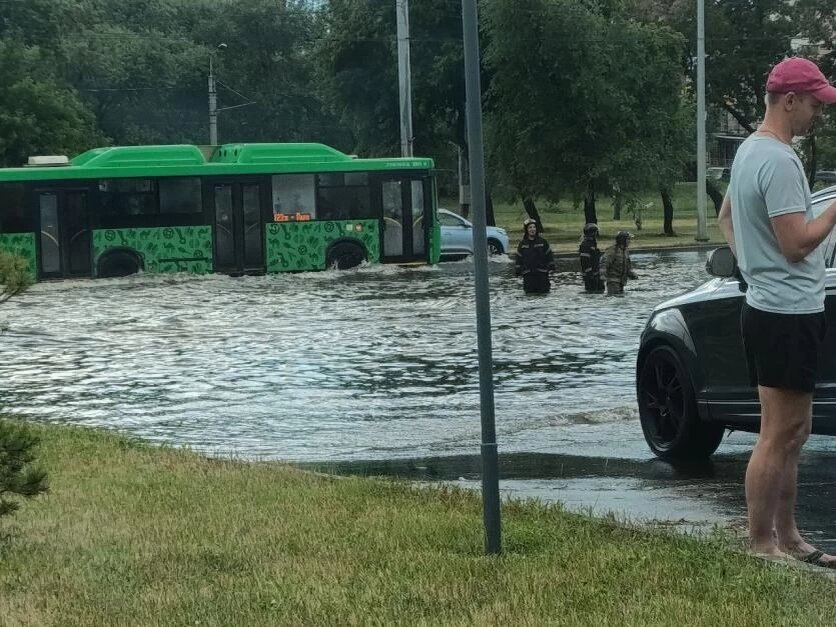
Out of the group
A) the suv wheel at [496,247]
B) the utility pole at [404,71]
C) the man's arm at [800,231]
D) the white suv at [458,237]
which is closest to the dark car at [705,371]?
the man's arm at [800,231]

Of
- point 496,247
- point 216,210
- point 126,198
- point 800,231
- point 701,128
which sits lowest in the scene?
point 496,247

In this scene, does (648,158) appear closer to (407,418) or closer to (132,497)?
(407,418)

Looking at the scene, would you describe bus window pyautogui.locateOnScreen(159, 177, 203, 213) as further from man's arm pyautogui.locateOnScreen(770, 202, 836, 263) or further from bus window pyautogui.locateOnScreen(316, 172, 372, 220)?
man's arm pyautogui.locateOnScreen(770, 202, 836, 263)

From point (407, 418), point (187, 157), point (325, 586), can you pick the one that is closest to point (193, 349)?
point (407, 418)

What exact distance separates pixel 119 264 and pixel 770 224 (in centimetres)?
2943

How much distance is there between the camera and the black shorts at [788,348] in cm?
607

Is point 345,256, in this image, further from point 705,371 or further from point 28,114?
point 705,371

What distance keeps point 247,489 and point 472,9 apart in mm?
3371

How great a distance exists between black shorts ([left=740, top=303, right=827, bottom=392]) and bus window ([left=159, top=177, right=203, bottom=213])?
97.2 feet

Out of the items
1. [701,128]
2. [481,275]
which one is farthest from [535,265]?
[701,128]

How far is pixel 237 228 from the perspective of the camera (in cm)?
3547

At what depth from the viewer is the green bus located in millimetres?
34219

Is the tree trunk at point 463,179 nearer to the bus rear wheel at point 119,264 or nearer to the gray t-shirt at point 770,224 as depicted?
the bus rear wheel at point 119,264

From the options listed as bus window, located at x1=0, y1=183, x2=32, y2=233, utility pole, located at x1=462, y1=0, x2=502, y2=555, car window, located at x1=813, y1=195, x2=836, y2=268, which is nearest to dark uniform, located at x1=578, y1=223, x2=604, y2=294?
bus window, located at x1=0, y1=183, x2=32, y2=233
